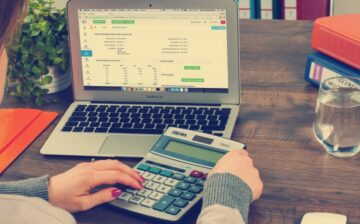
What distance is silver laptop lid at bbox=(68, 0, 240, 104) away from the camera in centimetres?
123

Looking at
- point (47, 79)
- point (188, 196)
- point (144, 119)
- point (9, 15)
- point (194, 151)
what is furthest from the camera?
point (47, 79)

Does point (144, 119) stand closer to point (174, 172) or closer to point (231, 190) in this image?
point (174, 172)

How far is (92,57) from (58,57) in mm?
101

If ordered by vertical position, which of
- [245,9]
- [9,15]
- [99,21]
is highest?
[9,15]

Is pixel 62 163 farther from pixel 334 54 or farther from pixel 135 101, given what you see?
pixel 334 54

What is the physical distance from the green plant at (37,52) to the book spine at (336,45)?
1.81 ft

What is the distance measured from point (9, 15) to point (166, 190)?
369mm

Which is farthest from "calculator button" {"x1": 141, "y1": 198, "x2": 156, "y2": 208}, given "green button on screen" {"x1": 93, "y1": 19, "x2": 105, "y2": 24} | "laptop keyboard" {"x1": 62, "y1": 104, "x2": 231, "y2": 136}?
"green button on screen" {"x1": 93, "y1": 19, "x2": 105, "y2": 24}

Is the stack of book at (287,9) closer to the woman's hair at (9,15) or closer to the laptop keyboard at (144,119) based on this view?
the laptop keyboard at (144,119)

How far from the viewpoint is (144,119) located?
125cm

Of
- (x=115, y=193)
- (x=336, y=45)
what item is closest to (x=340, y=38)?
(x=336, y=45)

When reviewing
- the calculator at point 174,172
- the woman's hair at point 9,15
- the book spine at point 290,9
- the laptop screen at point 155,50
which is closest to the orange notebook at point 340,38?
the laptop screen at point 155,50

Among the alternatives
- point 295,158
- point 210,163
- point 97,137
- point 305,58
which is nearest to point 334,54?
point 305,58

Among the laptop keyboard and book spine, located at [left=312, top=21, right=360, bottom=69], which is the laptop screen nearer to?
the laptop keyboard
